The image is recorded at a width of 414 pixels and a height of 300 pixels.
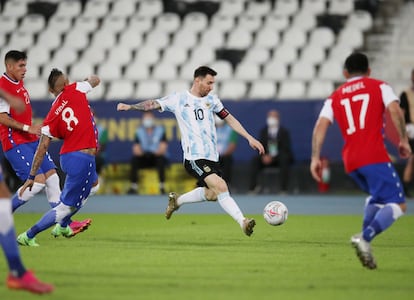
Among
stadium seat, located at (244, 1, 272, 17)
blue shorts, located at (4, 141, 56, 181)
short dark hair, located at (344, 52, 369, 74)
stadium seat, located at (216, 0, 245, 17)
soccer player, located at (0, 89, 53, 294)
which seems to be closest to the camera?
soccer player, located at (0, 89, 53, 294)

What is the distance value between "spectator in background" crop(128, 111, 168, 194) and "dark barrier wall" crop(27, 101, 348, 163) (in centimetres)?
43

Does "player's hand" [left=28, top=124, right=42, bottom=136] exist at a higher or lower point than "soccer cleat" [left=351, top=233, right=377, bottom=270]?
higher

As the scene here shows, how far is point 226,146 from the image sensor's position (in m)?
24.1

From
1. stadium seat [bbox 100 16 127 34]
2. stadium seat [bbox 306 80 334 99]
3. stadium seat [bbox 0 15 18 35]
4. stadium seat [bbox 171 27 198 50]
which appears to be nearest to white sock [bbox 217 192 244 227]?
stadium seat [bbox 306 80 334 99]

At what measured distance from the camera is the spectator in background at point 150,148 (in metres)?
24.1

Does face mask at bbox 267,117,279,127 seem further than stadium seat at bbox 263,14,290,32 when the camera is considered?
No

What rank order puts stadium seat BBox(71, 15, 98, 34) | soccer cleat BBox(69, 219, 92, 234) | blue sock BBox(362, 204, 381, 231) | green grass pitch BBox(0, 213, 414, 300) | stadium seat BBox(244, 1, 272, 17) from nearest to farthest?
green grass pitch BBox(0, 213, 414, 300) → blue sock BBox(362, 204, 381, 231) → soccer cleat BBox(69, 219, 92, 234) → stadium seat BBox(244, 1, 272, 17) → stadium seat BBox(71, 15, 98, 34)

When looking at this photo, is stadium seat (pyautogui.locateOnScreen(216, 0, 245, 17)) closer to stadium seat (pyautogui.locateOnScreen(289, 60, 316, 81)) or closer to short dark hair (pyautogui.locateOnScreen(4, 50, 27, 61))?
stadium seat (pyautogui.locateOnScreen(289, 60, 316, 81))

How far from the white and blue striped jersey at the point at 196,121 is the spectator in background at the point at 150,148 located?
36.4 feet

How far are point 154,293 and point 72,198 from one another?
4.42m

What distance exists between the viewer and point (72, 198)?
12.0 meters

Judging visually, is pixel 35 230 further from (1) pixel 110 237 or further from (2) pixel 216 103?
(2) pixel 216 103

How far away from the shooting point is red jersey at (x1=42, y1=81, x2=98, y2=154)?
470 inches

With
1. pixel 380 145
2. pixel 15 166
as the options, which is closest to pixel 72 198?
pixel 15 166
